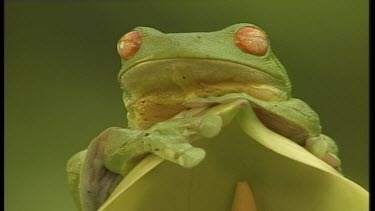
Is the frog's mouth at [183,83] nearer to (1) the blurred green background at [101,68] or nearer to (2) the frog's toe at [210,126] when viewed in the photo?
(2) the frog's toe at [210,126]

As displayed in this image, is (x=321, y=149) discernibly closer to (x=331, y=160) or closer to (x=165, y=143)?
(x=331, y=160)

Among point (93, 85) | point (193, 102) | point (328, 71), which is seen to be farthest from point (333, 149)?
point (93, 85)

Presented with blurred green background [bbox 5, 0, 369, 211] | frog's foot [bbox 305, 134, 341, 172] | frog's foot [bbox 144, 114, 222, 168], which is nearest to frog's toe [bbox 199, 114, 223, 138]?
frog's foot [bbox 144, 114, 222, 168]

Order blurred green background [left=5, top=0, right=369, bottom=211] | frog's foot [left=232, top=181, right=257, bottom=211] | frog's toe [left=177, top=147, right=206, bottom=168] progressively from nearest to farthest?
frog's toe [left=177, top=147, right=206, bottom=168] → frog's foot [left=232, top=181, right=257, bottom=211] → blurred green background [left=5, top=0, right=369, bottom=211]

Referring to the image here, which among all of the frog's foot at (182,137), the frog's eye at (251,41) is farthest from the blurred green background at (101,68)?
the frog's foot at (182,137)

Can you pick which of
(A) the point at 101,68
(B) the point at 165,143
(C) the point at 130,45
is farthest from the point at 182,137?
(A) the point at 101,68

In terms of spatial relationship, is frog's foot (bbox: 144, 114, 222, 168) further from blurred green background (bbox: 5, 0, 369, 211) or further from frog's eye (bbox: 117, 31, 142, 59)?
blurred green background (bbox: 5, 0, 369, 211)

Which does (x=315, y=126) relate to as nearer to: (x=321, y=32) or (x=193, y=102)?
(x=193, y=102)
